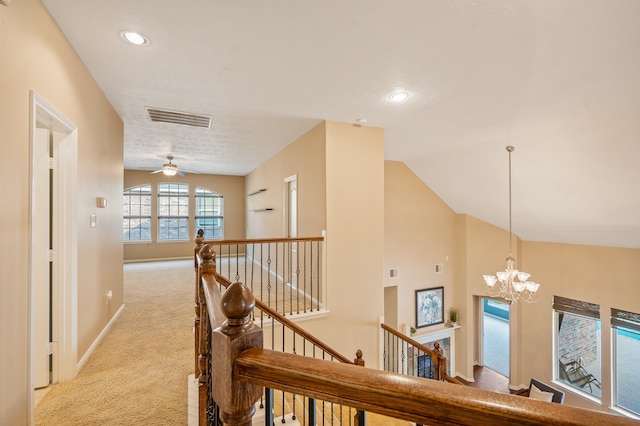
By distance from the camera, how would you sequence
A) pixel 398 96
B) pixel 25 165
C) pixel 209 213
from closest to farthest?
pixel 25 165 → pixel 398 96 → pixel 209 213

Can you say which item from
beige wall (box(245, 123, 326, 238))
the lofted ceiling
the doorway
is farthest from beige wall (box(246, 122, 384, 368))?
the doorway

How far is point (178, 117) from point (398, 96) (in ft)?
9.81

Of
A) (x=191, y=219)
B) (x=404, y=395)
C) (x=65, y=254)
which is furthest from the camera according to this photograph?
(x=191, y=219)

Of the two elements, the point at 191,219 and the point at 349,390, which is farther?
the point at 191,219

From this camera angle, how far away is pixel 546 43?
2.13 meters

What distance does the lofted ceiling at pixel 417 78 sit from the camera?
191cm

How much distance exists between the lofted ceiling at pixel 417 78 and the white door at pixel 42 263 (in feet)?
3.34

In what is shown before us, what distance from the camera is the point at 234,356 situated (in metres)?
0.65

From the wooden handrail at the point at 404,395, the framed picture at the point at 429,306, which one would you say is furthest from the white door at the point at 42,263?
the framed picture at the point at 429,306

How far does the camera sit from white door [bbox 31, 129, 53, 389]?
7.23 ft

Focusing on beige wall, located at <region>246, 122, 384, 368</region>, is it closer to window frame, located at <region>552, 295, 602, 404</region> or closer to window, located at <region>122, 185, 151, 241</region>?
window frame, located at <region>552, 295, 602, 404</region>

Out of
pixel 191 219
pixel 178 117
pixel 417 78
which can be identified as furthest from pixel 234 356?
pixel 191 219

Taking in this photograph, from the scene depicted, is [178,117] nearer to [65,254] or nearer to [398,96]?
[65,254]

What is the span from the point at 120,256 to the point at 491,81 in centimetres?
499
